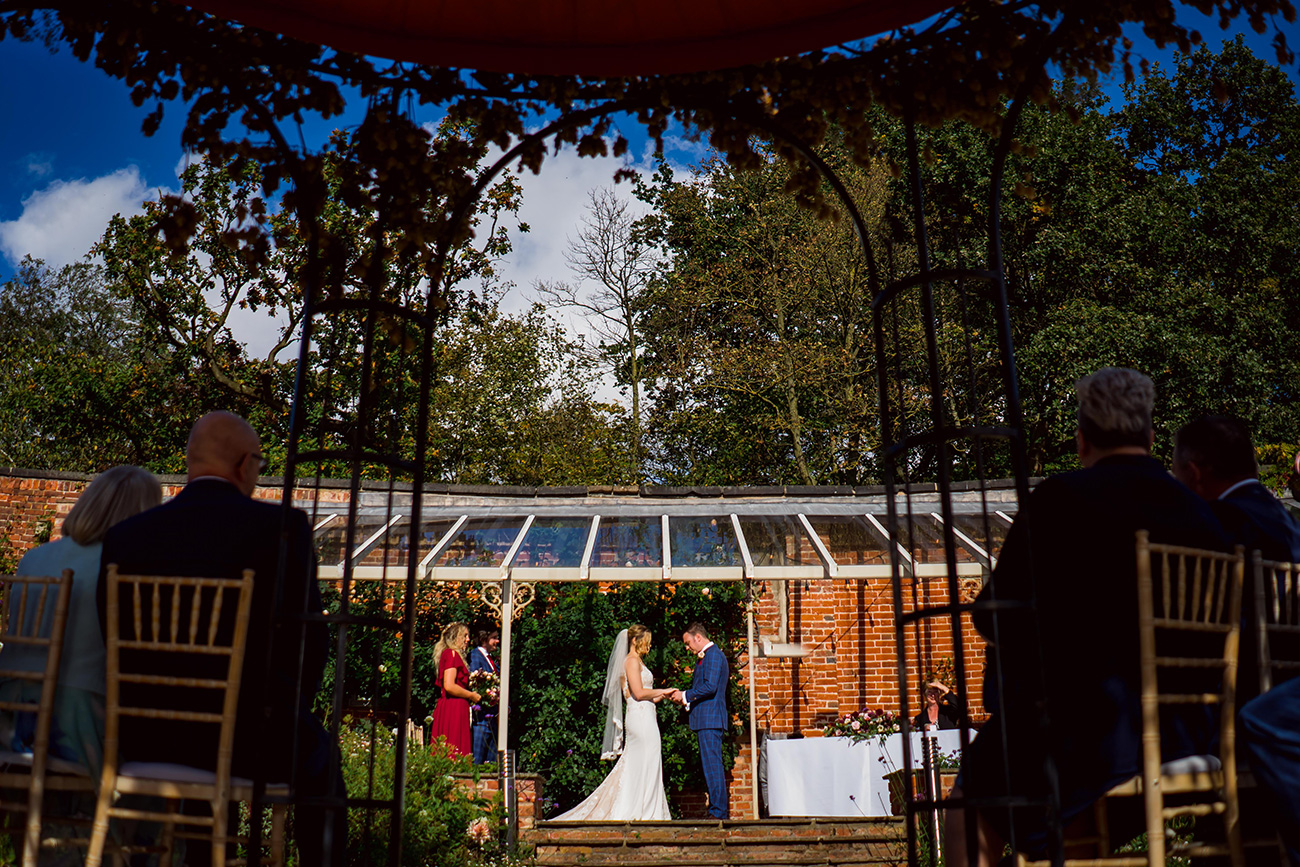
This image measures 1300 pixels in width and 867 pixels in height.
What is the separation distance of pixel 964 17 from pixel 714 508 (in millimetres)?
8412

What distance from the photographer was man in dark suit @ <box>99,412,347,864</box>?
2.33 metres

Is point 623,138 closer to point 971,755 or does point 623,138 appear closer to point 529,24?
point 529,24

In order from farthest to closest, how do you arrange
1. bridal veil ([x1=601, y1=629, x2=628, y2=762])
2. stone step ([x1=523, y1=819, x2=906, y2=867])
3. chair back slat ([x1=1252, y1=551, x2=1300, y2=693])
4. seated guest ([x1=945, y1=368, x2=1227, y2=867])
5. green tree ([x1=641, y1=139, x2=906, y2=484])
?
1. green tree ([x1=641, y1=139, x2=906, y2=484])
2. bridal veil ([x1=601, y1=629, x2=628, y2=762])
3. stone step ([x1=523, y1=819, x2=906, y2=867])
4. chair back slat ([x1=1252, y1=551, x2=1300, y2=693])
5. seated guest ([x1=945, y1=368, x2=1227, y2=867])

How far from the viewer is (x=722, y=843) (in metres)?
7.04

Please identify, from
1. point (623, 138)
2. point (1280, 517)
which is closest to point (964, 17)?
point (623, 138)

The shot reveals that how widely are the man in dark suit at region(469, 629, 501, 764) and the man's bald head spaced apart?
679 centimetres

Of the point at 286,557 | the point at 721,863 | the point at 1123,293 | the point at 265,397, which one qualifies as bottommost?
the point at 721,863

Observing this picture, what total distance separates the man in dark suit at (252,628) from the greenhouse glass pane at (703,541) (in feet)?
22.5

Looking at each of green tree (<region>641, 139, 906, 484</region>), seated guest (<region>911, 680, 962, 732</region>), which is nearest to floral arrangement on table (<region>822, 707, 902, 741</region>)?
seated guest (<region>911, 680, 962, 732</region>)

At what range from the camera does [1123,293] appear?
17.9m

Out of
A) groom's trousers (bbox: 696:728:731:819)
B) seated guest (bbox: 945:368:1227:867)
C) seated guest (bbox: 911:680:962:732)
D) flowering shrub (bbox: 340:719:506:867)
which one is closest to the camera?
seated guest (bbox: 945:368:1227:867)

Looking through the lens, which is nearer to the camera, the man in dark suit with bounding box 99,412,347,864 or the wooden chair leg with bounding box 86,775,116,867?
the wooden chair leg with bounding box 86,775,116,867

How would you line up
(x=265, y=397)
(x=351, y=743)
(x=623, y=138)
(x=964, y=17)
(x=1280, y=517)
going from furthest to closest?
(x=265, y=397), (x=351, y=743), (x=623, y=138), (x=964, y=17), (x=1280, y=517)

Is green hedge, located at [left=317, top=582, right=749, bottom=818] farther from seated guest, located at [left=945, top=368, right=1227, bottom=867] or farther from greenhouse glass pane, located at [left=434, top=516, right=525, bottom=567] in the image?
seated guest, located at [left=945, top=368, right=1227, bottom=867]
